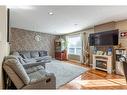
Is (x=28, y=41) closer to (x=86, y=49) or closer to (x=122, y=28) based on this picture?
(x=86, y=49)

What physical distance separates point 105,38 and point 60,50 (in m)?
4.12

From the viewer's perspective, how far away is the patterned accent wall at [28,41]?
6303 mm

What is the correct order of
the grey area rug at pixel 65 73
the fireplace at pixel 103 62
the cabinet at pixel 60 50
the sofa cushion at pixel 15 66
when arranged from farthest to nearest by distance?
the cabinet at pixel 60 50
the fireplace at pixel 103 62
the grey area rug at pixel 65 73
the sofa cushion at pixel 15 66

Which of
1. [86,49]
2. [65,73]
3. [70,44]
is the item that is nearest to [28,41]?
[70,44]

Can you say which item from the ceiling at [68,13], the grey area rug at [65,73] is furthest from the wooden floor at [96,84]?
the ceiling at [68,13]

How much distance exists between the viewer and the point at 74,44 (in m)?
7.92

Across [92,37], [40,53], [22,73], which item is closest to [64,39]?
[40,53]

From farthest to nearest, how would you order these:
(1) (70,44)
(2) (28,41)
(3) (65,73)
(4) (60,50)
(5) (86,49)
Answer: (4) (60,50), (1) (70,44), (2) (28,41), (5) (86,49), (3) (65,73)

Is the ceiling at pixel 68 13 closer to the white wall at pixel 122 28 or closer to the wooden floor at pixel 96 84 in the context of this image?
the white wall at pixel 122 28

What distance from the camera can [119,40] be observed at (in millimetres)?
4582

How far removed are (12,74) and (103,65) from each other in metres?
4.06
